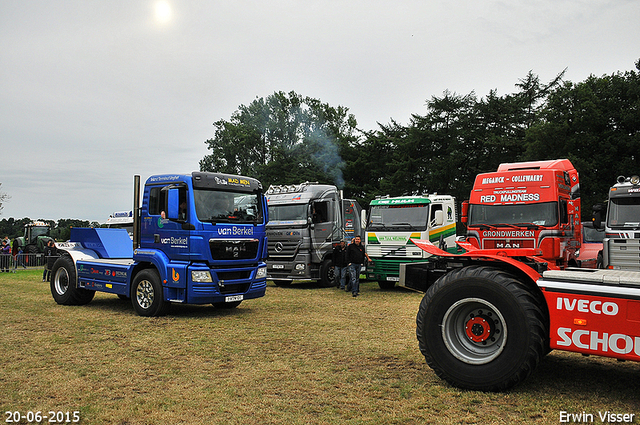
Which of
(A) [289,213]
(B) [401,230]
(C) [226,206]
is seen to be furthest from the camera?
(A) [289,213]

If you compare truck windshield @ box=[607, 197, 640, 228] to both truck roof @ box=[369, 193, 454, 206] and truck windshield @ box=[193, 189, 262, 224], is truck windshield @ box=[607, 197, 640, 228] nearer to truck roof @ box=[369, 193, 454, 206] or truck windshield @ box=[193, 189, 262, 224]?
truck roof @ box=[369, 193, 454, 206]

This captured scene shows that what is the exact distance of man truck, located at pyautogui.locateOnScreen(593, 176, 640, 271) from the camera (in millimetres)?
9914

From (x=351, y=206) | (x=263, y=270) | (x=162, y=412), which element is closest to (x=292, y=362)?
(x=162, y=412)

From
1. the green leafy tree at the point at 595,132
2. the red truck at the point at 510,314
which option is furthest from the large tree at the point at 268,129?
the red truck at the point at 510,314

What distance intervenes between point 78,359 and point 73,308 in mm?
5676

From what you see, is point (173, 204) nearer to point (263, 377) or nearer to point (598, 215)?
point (263, 377)

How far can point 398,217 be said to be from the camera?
15773mm

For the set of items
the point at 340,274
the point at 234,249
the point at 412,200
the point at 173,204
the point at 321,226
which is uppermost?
the point at 412,200

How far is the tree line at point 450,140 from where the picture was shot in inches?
1109

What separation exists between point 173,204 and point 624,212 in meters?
9.16

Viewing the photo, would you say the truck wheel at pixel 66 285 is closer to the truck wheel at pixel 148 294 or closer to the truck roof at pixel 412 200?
the truck wheel at pixel 148 294

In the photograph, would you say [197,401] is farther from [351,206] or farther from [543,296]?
[351,206]

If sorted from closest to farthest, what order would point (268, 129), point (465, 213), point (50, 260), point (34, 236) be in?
point (465, 213) < point (50, 260) < point (34, 236) < point (268, 129)

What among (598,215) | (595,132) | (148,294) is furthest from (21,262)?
(595,132)
